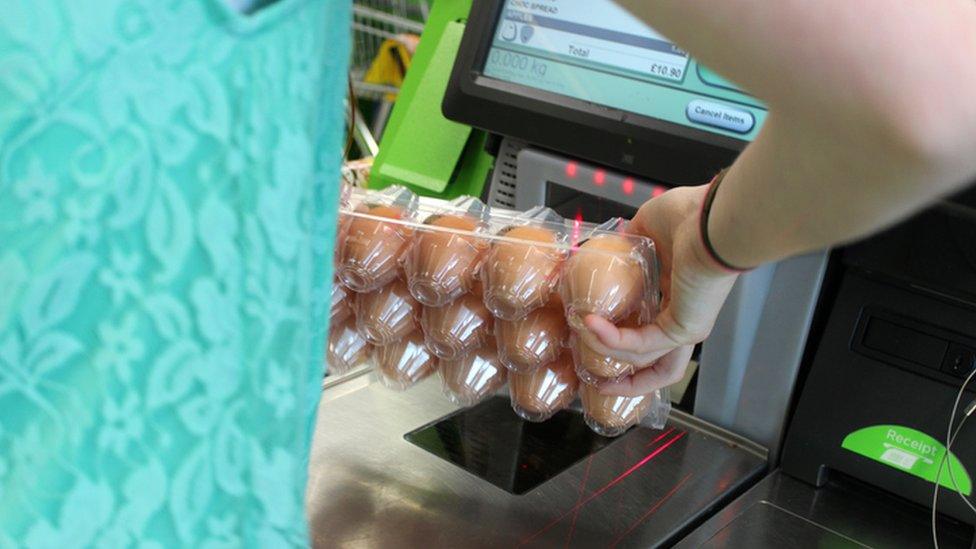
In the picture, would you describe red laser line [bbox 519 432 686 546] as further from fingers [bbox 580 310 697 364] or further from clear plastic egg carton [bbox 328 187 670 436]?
fingers [bbox 580 310 697 364]

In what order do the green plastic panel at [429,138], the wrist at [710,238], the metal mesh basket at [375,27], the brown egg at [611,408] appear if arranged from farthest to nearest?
the metal mesh basket at [375,27]
the green plastic panel at [429,138]
the brown egg at [611,408]
the wrist at [710,238]

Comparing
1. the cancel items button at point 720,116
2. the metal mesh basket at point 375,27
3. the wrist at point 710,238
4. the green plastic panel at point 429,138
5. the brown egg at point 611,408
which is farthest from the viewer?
the metal mesh basket at point 375,27

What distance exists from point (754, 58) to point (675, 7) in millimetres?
40

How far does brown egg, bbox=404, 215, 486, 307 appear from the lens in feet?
2.99

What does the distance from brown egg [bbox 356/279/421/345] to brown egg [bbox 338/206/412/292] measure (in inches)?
0.6

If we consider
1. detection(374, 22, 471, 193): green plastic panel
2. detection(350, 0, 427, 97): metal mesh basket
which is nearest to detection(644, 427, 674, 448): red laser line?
detection(374, 22, 471, 193): green plastic panel

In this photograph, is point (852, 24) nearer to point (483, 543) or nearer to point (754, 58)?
point (754, 58)

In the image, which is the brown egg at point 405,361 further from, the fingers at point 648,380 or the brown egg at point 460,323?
the fingers at point 648,380

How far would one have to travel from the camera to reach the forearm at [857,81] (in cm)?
39

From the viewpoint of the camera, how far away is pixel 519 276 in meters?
0.88

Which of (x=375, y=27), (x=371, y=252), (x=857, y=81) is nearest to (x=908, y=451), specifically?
(x=371, y=252)

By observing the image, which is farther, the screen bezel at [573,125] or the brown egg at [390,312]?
the screen bezel at [573,125]

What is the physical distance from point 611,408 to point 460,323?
17 centimetres

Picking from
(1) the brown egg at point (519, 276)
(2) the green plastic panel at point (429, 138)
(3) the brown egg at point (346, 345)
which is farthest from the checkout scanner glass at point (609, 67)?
(3) the brown egg at point (346, 345)
